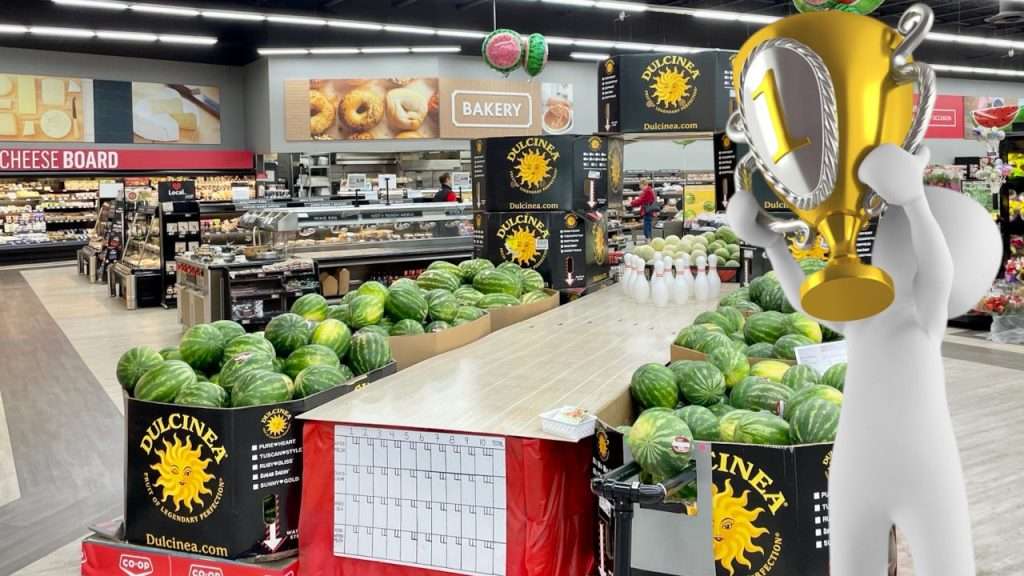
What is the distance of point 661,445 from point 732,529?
241 mm

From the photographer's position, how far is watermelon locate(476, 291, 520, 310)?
14.0 ft

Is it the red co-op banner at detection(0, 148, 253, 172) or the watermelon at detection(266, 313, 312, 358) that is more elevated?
the red co-op banner at detection(0, 148, 253, 172)

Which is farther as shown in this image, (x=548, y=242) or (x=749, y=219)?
(x=548, y=242)

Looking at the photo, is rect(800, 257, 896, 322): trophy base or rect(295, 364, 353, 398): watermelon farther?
rect(295, 364, 353, 398): watermelon

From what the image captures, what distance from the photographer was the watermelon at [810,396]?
2.02 meters

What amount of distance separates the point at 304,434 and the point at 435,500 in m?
0.44

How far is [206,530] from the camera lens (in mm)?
2438

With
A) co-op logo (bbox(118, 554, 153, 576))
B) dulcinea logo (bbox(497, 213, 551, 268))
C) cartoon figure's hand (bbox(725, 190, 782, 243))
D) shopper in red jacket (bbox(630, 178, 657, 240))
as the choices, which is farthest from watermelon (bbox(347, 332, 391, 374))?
shopper in red jacket (bbox(630, 178, 657, 240))

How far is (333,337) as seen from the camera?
9.94 feet

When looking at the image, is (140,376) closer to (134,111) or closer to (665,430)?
(665,430)

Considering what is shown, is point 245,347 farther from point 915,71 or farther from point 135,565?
point 915,71

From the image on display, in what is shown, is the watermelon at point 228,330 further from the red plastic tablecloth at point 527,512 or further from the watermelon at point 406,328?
the red plastic tablecloth at point 527,512

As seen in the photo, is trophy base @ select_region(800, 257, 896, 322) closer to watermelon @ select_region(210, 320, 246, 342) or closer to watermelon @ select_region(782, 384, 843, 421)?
watermelon @ select_region(782, 384, 843, 421)

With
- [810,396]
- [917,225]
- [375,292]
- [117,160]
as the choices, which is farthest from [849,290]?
[117,160]
